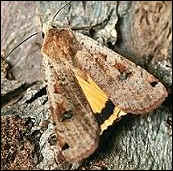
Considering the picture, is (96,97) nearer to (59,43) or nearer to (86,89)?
(86,89)

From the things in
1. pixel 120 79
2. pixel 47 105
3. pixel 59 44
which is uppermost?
pixel 59 44

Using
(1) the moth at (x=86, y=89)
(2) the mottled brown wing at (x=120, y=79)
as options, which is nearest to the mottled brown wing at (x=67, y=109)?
(1) the moth at (x=86, y=89)

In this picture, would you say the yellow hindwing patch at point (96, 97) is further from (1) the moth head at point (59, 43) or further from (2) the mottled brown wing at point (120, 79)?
(1) the moth head at point (59, 43)

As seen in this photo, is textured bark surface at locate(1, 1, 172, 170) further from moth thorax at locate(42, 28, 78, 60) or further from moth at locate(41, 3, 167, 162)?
moth thorax at locate(42, 28, 78, 60)

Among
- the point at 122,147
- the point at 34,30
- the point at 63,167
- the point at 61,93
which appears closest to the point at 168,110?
the point at 122,147

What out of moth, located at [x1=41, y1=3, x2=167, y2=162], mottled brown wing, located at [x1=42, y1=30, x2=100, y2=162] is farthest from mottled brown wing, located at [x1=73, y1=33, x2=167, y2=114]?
mottled brown wing, located at [x1=42, y1=30, x2=100, y2=162]

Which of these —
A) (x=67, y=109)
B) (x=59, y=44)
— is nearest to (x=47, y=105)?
(x=67, y=109)
